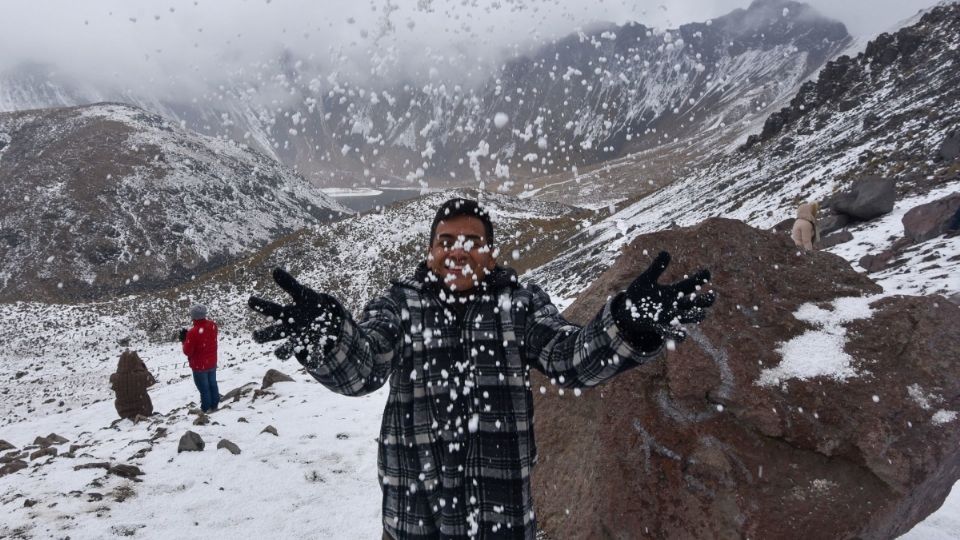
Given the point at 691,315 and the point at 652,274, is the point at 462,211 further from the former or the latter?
the point at 691,315

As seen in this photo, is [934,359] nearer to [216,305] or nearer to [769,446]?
[769,446]

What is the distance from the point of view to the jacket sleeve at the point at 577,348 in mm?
2209

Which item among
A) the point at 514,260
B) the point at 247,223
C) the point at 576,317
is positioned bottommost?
the point at 514,260

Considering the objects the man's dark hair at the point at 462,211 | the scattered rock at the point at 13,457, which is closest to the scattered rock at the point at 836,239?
the man's dark hair at the point at 462,211

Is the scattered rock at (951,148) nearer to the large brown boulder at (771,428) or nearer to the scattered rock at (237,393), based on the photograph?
the large brown boulder at (771,428)

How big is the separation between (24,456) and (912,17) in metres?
167

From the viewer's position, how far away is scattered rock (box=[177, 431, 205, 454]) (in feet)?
21.9

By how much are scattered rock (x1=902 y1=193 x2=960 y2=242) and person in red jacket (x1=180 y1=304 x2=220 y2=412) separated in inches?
575

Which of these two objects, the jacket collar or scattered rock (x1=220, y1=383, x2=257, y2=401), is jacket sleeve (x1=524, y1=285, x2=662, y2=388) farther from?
scattered rock (x1=220, y1=383, x2=257, y2=401)

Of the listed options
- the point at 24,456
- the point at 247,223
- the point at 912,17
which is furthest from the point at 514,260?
the point at 912,17

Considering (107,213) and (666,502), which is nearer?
(666,502)

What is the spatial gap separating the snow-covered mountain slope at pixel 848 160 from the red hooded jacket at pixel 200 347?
9.93 meters

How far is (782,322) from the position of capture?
4.23 metres

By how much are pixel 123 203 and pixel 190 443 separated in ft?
169
